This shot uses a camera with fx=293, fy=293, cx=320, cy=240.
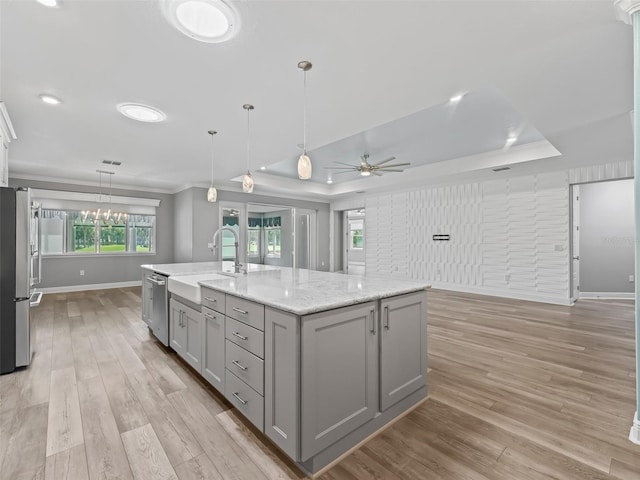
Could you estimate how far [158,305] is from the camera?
10.8 feet

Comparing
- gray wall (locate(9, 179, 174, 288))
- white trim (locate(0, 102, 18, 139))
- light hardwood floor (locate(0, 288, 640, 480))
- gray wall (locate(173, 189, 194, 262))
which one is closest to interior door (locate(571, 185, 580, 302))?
light hardwood floor (locate(0, 288, 640, 480))

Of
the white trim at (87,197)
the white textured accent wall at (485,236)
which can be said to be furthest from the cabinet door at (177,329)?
the white textured accent wall at (485,236)

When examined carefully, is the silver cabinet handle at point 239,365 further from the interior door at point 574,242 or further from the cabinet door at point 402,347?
the interior door at point 574,242

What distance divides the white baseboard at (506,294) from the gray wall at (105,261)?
7.08m

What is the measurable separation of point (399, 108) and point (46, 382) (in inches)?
164

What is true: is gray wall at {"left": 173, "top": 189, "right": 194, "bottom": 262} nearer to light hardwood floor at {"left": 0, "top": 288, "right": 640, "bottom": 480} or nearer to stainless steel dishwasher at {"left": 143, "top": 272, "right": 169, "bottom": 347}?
stainless steel dishwasher at {"left": 143, "top": 272, "right": 169, "bottom": 347}

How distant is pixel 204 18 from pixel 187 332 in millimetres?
2404

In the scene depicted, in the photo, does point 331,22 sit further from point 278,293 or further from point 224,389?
point 224,389

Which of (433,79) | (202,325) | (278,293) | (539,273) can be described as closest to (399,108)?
(433,79)

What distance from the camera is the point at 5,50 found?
6.98 ft

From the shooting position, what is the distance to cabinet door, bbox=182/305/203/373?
2398mm

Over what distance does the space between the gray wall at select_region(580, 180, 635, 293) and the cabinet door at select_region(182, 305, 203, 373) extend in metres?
7.75

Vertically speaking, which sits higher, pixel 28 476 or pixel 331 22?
pixel 331 22

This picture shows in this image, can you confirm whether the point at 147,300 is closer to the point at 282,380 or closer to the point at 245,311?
the point at 245,311
